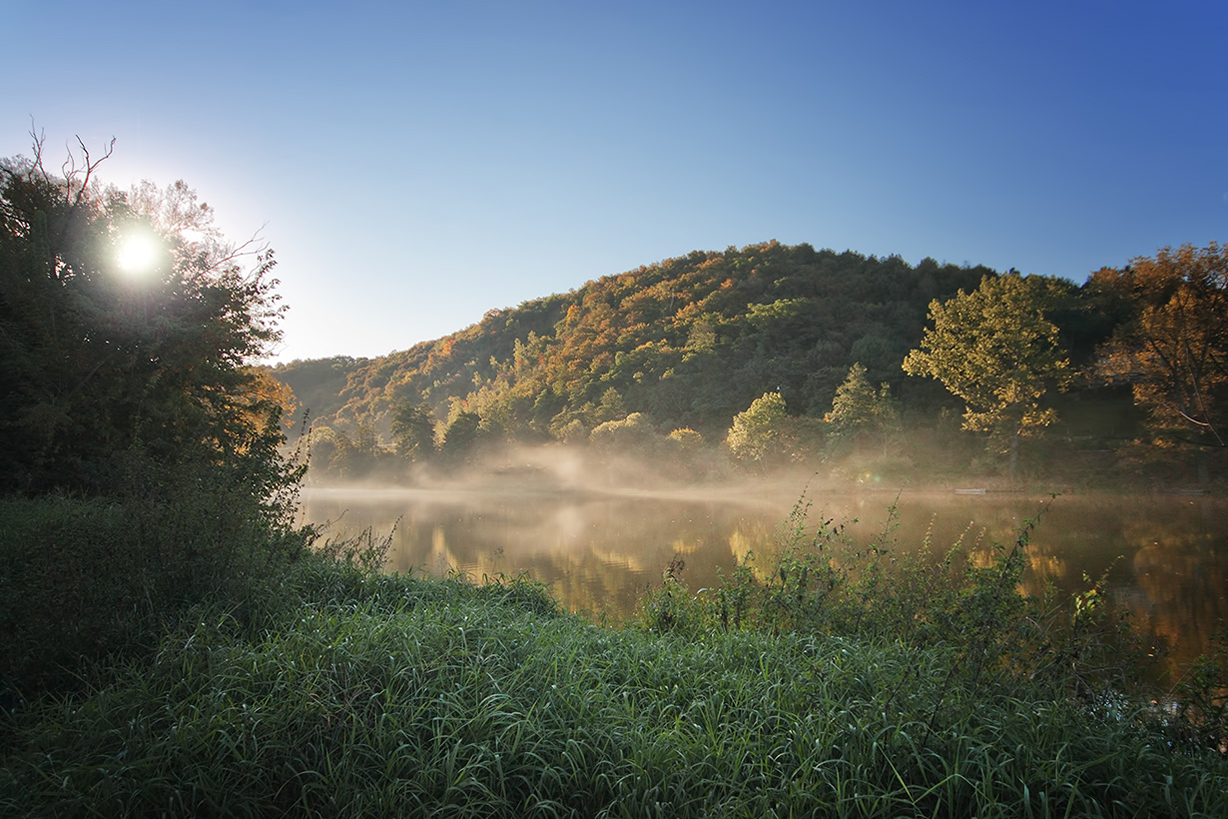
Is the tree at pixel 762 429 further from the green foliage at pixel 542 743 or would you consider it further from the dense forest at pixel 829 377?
the green foliage at pixel 542 743

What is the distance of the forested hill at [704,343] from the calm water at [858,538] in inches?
703

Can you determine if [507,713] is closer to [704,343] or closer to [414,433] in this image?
[704,343]

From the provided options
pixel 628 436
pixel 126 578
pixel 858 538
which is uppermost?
pixel 126 578

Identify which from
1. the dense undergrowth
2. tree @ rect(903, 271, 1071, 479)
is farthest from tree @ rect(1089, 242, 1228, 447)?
the dense undergrowth

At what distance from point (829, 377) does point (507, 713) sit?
1722 inches

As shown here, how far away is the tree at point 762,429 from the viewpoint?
36941 mm

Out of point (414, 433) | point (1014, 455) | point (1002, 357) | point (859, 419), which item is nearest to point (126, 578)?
point (1014, 455)

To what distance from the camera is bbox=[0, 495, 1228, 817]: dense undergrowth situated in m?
2.87

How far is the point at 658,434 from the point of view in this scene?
1973 inches

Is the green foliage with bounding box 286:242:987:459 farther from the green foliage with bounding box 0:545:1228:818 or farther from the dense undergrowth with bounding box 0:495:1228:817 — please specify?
the green foliage with bounding box 0:545:1228:818

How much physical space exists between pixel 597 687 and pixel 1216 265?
3223cm

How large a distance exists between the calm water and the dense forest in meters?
4.89

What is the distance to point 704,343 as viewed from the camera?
6038 centimetres

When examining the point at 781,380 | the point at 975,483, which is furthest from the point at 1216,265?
the point at 781,380
